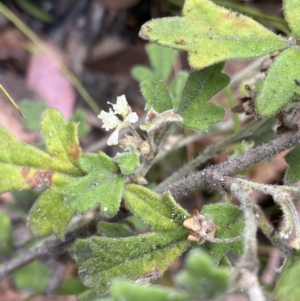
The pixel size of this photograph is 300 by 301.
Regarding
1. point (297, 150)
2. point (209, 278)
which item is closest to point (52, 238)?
point (297, 150)

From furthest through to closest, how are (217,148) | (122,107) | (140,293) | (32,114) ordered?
1. (32,114)
2. (217,148)
3. (122,107)
4. (140,293)

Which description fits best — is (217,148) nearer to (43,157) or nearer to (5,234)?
(43,157)

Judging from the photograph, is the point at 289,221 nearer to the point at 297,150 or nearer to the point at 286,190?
the point at 286,190

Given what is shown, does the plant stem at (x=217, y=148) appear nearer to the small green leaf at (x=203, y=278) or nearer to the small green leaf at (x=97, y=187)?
the small green leaf at (x=97, y=187)

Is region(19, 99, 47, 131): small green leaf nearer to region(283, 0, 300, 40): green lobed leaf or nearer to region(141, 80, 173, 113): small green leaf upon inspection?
region(141, 80, 173, 113): small green leaf

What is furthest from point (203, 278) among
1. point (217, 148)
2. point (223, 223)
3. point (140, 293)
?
point (217, 148)

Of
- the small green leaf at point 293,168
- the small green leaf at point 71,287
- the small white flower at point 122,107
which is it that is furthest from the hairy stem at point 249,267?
the small green leaf at point 71,287
